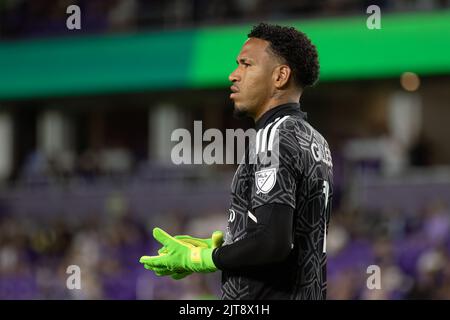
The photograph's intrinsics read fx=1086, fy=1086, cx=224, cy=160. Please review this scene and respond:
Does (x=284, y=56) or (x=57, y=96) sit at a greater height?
(x=57, y=96)

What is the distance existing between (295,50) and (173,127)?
16.6m

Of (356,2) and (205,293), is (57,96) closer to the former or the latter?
(356,2)

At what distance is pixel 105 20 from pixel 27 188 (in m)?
3.37

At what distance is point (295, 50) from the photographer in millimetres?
4230

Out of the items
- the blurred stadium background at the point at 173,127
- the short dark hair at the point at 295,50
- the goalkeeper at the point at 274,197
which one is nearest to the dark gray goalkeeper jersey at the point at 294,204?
the goalkeeper at the point at 274,197

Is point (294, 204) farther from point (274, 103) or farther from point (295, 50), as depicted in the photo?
point (295, 50)

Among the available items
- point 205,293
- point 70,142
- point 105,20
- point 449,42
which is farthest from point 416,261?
point 70,142

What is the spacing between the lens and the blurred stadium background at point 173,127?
15.6 metres

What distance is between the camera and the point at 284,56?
4.22 m

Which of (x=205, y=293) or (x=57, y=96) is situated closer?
(x=205, y=293)

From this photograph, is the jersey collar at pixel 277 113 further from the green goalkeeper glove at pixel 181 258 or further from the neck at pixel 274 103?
the green goalkeeper glove at pixel 181 258

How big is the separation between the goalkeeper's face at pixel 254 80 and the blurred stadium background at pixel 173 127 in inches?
386
